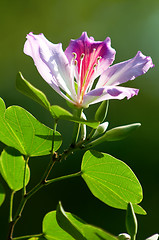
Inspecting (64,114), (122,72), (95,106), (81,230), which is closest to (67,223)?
(81,230)

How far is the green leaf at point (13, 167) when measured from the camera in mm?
755

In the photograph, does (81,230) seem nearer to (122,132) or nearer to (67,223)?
(67,223)

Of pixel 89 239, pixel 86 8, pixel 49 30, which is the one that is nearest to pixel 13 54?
pixel 49 30

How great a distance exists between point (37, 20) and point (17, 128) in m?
4.12

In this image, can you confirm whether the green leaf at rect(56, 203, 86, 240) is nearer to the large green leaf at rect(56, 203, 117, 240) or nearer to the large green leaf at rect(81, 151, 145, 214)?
the large green leaf at rect(56, 203, 117, 240)

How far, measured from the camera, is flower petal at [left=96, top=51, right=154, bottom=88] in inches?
27.5

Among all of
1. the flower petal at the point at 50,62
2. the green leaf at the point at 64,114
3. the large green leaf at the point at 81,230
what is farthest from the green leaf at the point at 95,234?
the flower petal at the point at 50,62

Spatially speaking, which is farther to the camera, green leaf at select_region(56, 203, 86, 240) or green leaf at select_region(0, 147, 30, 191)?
green leaf at select_region(0, 147, 30, 191)

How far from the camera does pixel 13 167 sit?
766mm

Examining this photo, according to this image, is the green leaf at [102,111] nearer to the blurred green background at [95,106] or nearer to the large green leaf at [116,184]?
the large green leaf at [116,184]

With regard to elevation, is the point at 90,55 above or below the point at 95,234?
above

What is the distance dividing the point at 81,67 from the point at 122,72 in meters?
0.08

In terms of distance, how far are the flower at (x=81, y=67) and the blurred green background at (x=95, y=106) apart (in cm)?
182

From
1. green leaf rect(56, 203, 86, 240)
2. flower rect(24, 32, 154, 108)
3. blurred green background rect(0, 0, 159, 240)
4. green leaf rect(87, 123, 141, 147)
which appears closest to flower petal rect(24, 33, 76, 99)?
flower rect(24, 32, 154, 108)
